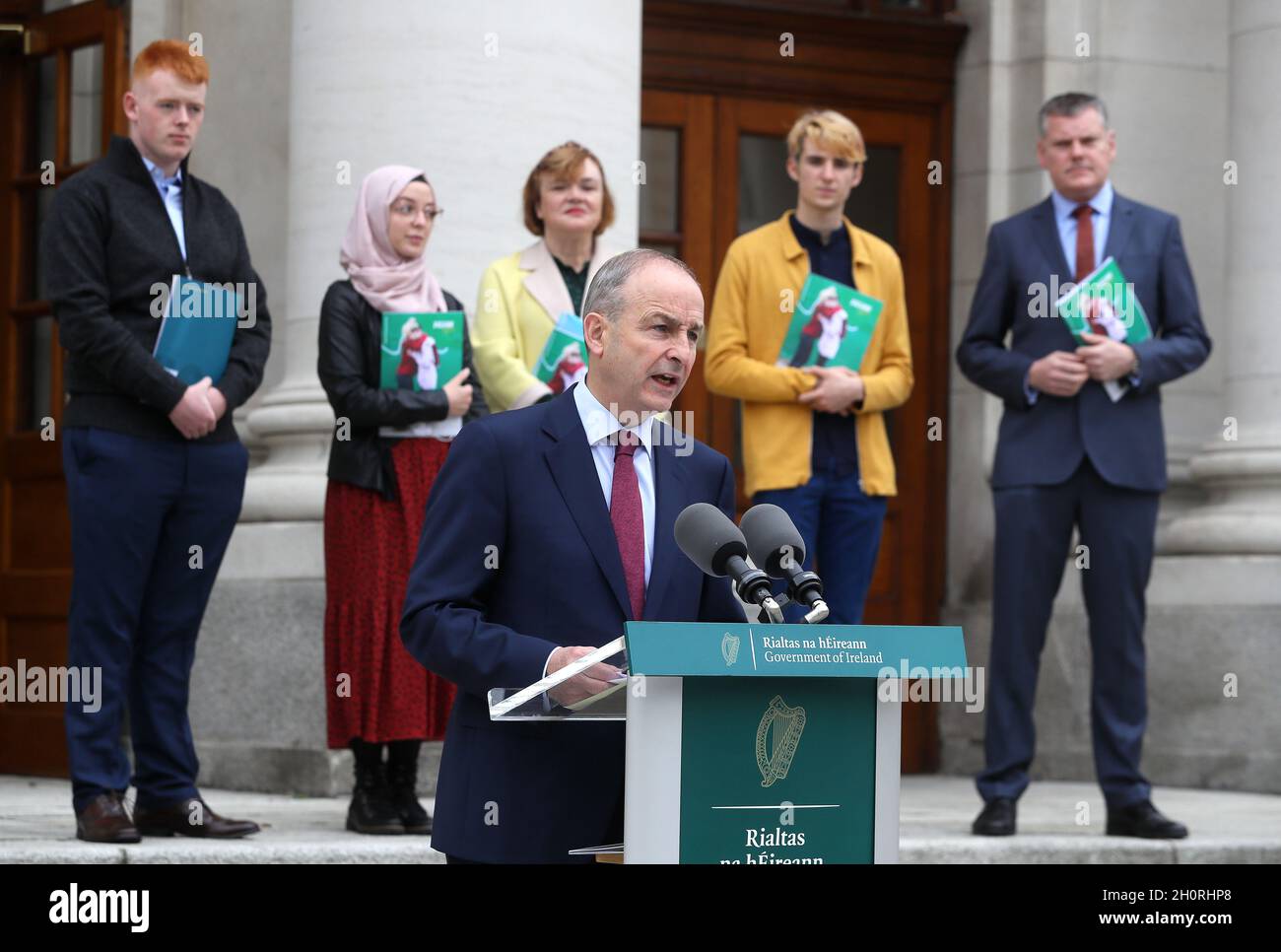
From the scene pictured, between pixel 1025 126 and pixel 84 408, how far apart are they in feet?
16.9

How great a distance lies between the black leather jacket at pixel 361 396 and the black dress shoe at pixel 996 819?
2.30 metres

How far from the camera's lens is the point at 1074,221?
789cm

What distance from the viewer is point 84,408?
6.64 m

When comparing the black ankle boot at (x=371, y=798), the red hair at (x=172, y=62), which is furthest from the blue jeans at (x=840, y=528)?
the red hair at (x=172, y=62)

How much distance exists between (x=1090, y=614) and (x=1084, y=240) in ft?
4.38

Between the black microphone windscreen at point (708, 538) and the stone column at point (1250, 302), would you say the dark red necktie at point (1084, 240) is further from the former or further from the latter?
the black microphone windscreen at point (708, 538)

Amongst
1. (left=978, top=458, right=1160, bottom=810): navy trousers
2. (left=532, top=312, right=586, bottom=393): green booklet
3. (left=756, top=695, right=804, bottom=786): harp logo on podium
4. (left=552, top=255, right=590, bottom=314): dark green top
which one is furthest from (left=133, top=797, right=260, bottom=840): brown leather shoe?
(left=756, top=695, right=804, bottom=786): harp logo on podium

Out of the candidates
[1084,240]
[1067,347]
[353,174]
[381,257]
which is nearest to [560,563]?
[381,257]

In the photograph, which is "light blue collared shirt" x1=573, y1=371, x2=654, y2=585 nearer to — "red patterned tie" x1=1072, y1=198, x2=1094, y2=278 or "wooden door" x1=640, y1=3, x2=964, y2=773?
"red patterned tie" x1=1072, y1=198, x2=1094, y2=278

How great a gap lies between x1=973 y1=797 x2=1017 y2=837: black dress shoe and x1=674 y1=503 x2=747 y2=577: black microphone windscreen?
171 inches

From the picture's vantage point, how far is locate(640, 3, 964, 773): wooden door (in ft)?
32.7

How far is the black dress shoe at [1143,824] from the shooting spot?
7473mm

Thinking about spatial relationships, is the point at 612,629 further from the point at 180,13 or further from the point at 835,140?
the point at 180,13
